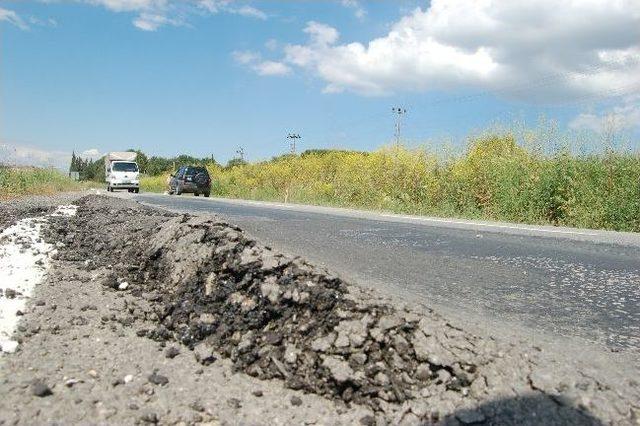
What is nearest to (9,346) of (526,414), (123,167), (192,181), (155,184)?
(526,414)

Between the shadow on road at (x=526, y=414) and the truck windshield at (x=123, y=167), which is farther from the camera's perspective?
Result: the truck windshield at (x=123, y=167)

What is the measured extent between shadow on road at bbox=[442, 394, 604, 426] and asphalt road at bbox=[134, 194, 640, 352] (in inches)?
31.7

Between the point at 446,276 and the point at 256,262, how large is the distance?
1.67 meters

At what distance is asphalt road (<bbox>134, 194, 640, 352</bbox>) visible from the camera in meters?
3.08

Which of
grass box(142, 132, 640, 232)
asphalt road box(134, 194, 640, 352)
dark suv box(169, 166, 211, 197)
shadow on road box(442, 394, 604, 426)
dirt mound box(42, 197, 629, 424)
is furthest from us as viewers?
dark suv box(169, 166, 211, 197)

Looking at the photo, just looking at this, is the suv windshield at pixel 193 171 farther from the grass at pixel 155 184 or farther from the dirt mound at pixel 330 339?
the dirt mound at pixel 330 339

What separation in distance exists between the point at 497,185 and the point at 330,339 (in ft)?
41.0

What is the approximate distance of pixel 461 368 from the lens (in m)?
2.27

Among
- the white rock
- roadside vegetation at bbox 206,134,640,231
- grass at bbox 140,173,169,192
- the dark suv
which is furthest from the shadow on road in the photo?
grass at bbox 140,173,169,192

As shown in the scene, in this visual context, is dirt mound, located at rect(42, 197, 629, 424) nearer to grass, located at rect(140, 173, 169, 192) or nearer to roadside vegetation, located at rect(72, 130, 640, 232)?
roadside vegetation, located at rect(72, 130, 640, 232)

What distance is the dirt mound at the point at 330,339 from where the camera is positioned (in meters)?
2.15

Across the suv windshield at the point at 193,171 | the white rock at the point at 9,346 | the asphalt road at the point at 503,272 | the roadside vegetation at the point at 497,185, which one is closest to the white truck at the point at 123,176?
the suv windshield at the point at 193,171

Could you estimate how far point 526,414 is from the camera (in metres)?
1.96

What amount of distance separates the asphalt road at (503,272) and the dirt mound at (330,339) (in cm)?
52
